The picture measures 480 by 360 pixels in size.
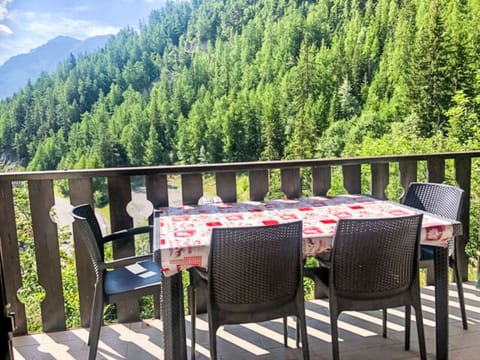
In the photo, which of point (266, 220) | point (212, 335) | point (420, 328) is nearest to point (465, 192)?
point (420, 328)

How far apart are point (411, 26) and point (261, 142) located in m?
5.59

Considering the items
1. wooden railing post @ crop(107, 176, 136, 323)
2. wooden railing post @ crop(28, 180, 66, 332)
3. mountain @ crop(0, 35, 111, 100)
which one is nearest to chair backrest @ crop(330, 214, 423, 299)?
wooden railing post @ crop(107, 176, 136, 323)

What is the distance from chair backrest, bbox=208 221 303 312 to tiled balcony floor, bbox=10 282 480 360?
63cm

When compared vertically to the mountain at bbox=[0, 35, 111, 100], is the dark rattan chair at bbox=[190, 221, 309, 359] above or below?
below

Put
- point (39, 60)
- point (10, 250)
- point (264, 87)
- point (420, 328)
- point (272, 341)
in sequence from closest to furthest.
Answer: point (420, 328)
point (272, 341)
point (10, 250)
point (39, 60)
point (264, 87)

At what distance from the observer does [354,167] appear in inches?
110

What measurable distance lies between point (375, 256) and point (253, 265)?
527 mm

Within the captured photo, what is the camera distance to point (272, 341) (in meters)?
2.32

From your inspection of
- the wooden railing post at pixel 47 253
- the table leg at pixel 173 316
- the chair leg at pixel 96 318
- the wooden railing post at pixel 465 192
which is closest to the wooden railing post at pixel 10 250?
the wooden railing post at pixel 47 253

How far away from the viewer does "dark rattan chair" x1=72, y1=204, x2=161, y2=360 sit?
1944 millimetres

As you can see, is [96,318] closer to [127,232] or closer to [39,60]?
[127,232]

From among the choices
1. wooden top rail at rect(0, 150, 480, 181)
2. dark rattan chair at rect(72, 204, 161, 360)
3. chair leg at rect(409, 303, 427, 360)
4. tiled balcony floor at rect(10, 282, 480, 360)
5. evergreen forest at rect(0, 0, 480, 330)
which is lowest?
tiled balcony floor at rect(10, 282, 480, 360)

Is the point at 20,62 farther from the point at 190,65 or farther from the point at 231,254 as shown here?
the point at 231,254

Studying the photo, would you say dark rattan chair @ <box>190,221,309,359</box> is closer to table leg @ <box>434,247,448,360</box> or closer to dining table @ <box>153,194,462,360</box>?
dining table @ <box>153,194,462,360</box>
